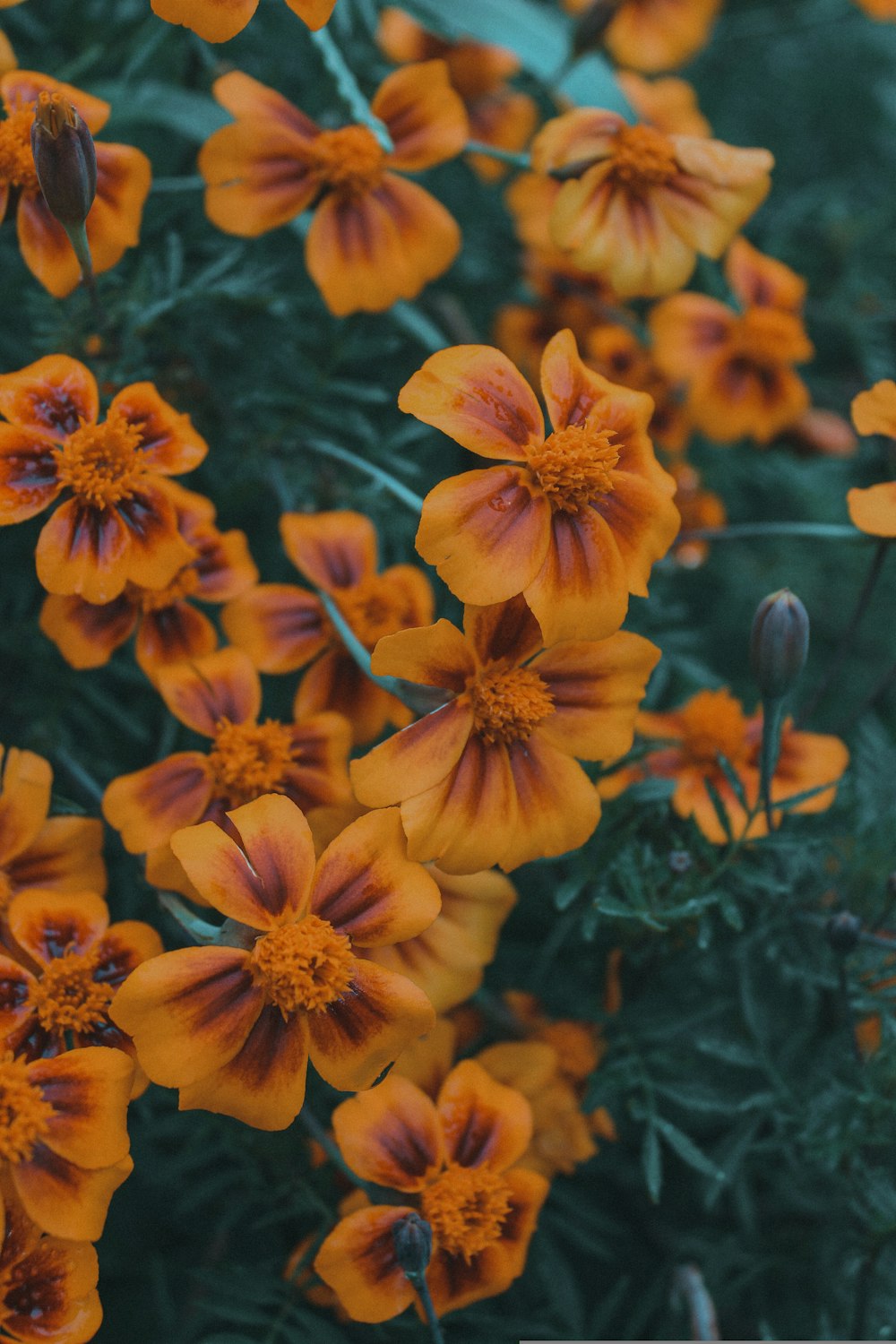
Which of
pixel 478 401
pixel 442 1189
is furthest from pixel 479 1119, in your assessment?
pixel 478 401

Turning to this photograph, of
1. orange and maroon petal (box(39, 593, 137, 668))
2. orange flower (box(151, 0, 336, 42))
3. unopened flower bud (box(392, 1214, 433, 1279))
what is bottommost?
unopened flower bud (box(392, 1214, 433, 1279))

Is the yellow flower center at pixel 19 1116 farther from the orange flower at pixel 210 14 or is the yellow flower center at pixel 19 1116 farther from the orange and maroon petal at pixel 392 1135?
the orange flower at pixel 210 14

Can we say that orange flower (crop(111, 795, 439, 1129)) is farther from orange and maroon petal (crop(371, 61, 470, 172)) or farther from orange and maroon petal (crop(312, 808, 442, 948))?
orange and maroon petal (crop(371, 61, 470, 172))

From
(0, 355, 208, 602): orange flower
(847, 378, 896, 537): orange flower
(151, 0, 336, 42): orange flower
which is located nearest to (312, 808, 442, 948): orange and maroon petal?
(0, 355, 208, 602): orange flower

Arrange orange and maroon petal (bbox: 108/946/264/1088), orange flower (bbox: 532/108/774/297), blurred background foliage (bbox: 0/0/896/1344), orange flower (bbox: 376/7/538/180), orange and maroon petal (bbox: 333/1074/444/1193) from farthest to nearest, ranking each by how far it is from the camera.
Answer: orange flower (bbox: 376/7/538/180) → orange flower (bbox: 532/108/774/297) → blurred background foliage (bbox: 0/0/896/1344) → orange and maroon petal (bbox: 333/1074/444/1193) → orange and maroon petal (bbox: 108/946/264/1088)

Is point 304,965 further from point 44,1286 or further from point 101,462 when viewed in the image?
point 101,462

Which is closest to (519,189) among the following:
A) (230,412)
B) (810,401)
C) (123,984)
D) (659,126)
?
(659,126)

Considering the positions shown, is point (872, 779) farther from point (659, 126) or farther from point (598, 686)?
point (659, 126)
